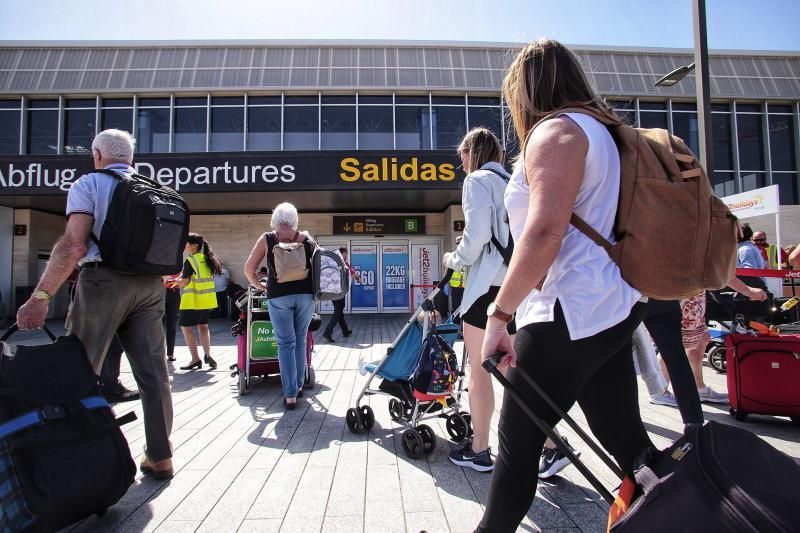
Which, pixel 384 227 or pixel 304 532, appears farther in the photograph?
pixel 384 227

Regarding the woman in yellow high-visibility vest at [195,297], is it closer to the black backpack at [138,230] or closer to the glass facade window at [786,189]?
the black backpack at [138,230]

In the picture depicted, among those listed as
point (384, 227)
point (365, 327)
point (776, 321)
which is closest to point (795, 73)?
point (384, 227)

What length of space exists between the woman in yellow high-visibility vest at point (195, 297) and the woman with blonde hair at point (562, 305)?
5.77 metres

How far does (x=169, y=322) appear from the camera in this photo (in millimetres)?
6973

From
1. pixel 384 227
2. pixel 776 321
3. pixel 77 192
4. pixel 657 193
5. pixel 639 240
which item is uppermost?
pixel 384 227

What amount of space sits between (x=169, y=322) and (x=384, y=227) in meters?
9.49

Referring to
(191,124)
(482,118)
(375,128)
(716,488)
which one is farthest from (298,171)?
(716,488)

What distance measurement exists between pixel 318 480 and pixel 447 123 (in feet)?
49.4

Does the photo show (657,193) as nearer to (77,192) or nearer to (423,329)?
(423,329)

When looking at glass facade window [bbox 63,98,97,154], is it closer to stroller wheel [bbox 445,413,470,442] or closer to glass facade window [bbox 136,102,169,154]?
glass facade window [bbox 136,102,169,154]

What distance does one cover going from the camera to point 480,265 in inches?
111

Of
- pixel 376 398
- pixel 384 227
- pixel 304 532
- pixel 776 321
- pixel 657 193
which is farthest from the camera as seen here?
pixel 384 227

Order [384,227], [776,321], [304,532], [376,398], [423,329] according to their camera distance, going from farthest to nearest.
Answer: [384,227] < [776,321] < [376,398] < [423,329] < [304,532]

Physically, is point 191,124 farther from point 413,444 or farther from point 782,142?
point 782,142
